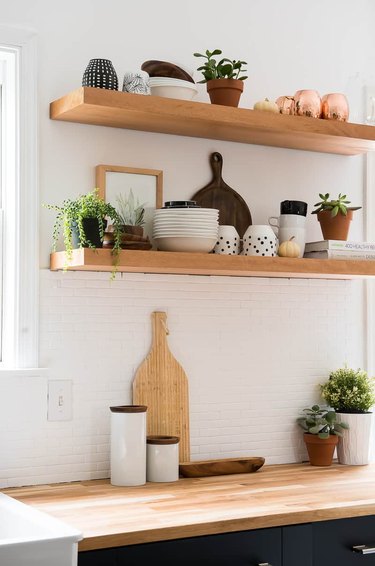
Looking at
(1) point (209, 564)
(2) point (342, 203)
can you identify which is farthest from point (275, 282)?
(1) point (209, 564)

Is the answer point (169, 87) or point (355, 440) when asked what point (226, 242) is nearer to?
point (169, 87)

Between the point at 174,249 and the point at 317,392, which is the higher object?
the point at 174,249

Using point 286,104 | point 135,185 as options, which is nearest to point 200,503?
point 135,185

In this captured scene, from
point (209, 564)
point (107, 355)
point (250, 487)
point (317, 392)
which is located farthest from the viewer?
point (317, 392)

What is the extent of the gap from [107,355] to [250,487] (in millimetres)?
644

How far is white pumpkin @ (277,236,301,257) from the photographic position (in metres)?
3.04

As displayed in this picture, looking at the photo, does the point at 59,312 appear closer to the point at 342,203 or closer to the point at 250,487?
the point at 250,487

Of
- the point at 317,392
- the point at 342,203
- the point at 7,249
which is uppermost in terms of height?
the point at 342,203

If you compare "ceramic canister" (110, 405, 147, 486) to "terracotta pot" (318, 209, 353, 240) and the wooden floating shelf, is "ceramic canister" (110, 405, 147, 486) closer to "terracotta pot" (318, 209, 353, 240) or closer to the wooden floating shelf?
the wooden floating shelf

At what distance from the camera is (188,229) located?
2.81m

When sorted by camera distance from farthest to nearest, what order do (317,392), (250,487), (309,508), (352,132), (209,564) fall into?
(317,392)
(352,132)
(250,487)
(309,508)
(209,564)

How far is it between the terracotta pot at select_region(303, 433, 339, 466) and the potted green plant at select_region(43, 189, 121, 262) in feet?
3.58

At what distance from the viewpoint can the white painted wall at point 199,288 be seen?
2.85 m

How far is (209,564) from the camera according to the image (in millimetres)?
2275
